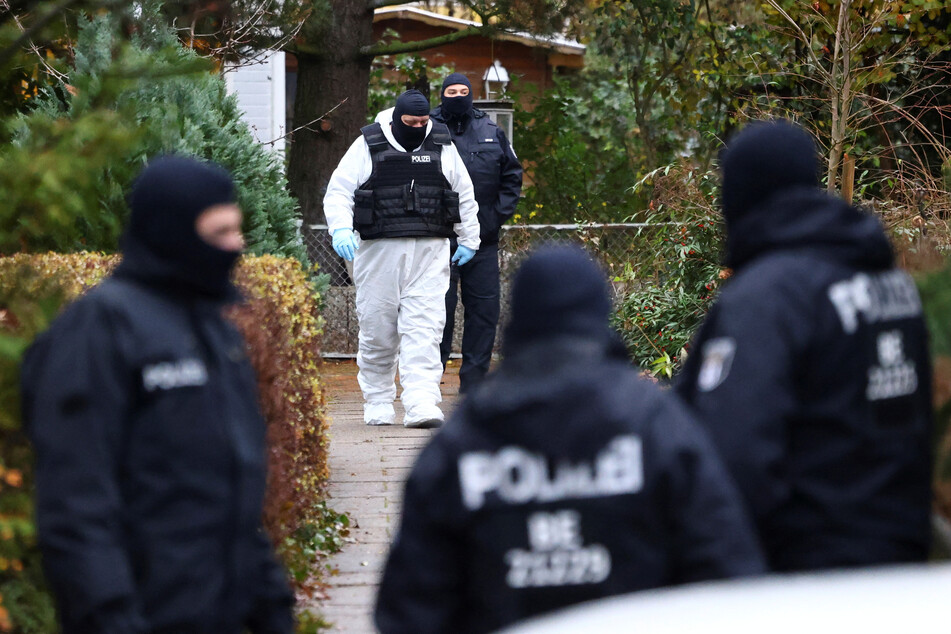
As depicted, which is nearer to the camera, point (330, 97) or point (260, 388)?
point (260, 388)

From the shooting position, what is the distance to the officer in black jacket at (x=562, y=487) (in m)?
2.38

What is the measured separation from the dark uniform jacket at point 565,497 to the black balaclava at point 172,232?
0.71 meters

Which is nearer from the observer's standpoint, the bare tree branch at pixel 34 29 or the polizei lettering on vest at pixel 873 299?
the polizei lettering on vest at pixel 873 299

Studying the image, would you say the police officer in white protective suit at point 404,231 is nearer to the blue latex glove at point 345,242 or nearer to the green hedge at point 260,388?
the blue latex glove at point 345,242

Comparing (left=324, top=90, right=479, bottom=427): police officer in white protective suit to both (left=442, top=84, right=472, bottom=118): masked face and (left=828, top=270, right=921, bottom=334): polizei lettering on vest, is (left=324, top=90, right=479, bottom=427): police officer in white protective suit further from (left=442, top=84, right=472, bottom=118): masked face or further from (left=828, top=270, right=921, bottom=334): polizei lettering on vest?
(left=828, top=270, right=921, bottom=334): polizei lettering on vest

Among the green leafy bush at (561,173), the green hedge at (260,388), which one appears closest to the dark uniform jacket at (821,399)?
the green hedge at (260,388)

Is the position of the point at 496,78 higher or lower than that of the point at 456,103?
higher

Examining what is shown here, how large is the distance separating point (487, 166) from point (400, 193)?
4.76 ft

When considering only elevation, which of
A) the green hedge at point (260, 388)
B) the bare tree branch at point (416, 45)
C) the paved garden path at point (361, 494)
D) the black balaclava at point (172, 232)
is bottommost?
the paved garden path at point (361, 494)

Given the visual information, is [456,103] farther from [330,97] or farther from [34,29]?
[34,29]

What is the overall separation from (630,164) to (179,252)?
15.5 m

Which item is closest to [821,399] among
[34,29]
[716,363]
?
[716,363]

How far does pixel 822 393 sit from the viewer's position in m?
2.82

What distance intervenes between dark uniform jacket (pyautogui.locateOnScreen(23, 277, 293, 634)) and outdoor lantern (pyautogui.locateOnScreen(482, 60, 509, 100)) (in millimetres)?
13617
